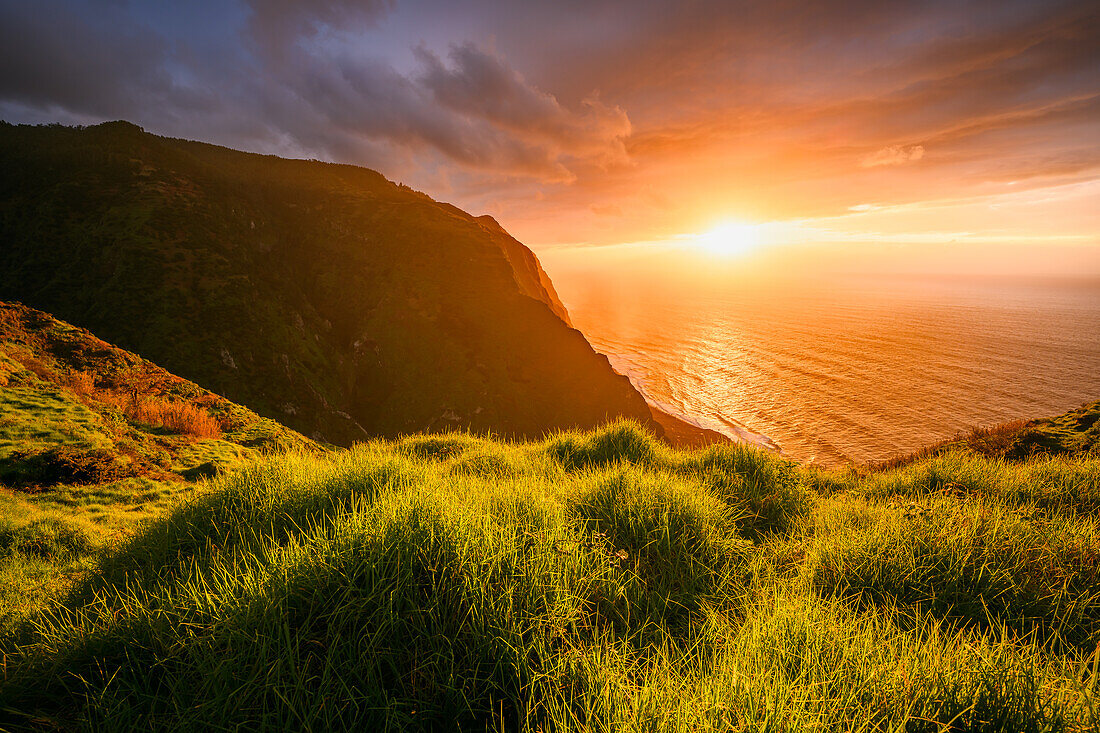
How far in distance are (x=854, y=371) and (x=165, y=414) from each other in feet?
300

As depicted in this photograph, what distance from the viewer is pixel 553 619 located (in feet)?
9.53

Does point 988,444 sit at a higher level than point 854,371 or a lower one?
higher

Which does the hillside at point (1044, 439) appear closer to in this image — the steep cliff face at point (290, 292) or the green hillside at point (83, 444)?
the green hillside at point (83, 444)

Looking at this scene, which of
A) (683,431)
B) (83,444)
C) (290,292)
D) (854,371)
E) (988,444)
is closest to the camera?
(83,444)

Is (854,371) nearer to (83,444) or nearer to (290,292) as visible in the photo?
(290,292)

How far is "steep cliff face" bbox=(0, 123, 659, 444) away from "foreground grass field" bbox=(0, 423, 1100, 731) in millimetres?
30346

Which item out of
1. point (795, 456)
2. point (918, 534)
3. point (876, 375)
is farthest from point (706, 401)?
point (918, 534)

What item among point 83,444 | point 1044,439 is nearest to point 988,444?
point 1044,439

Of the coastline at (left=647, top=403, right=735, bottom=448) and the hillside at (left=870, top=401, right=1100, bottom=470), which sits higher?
the hillside at (left=870, top=401, right=1100, bottom=470)

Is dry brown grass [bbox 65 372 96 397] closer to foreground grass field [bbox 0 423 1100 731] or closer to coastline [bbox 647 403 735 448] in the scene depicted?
foreground grass field [bbox 0 423 1100 731]

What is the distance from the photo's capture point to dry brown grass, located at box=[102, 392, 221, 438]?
1102 centimetres

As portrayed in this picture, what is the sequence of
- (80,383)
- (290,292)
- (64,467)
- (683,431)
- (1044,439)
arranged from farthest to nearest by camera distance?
(683,431) < (290,292) < (80,383) < (1044,439) < (64,467)

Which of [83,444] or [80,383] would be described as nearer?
[83,444]

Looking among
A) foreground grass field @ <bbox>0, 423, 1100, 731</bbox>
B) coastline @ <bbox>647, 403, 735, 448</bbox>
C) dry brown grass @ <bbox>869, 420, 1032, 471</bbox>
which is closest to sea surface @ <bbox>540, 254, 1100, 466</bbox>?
coastline @ <bbox>647, 403, 735, 448</bbox>
